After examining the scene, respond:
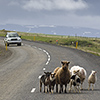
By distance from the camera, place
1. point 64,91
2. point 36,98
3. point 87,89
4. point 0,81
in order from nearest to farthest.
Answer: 1. point 36,98
2. point 64,91
3. point 87,89
4. point 0,81

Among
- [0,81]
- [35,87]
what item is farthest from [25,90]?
[0,81]

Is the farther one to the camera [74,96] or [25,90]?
Result: [25,90]

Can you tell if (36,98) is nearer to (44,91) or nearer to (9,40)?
(44,91)

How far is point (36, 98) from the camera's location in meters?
9.35

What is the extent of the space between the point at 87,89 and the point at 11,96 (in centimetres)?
389

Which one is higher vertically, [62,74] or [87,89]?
[62,74]

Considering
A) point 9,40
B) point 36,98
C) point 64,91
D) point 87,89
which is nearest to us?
point 36,98

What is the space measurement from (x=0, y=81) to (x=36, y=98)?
467 centimetres

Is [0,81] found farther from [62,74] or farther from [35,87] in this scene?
[62,74]

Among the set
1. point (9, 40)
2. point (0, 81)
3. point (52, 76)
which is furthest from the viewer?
point (9, 40)

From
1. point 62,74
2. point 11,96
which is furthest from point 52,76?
point 11,96

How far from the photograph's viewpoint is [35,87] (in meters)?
11.8

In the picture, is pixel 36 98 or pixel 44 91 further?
pixel 44 91

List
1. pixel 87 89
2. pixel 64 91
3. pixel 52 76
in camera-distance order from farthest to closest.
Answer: pixel 87 89, pixel 64 91, pixel 52 76
